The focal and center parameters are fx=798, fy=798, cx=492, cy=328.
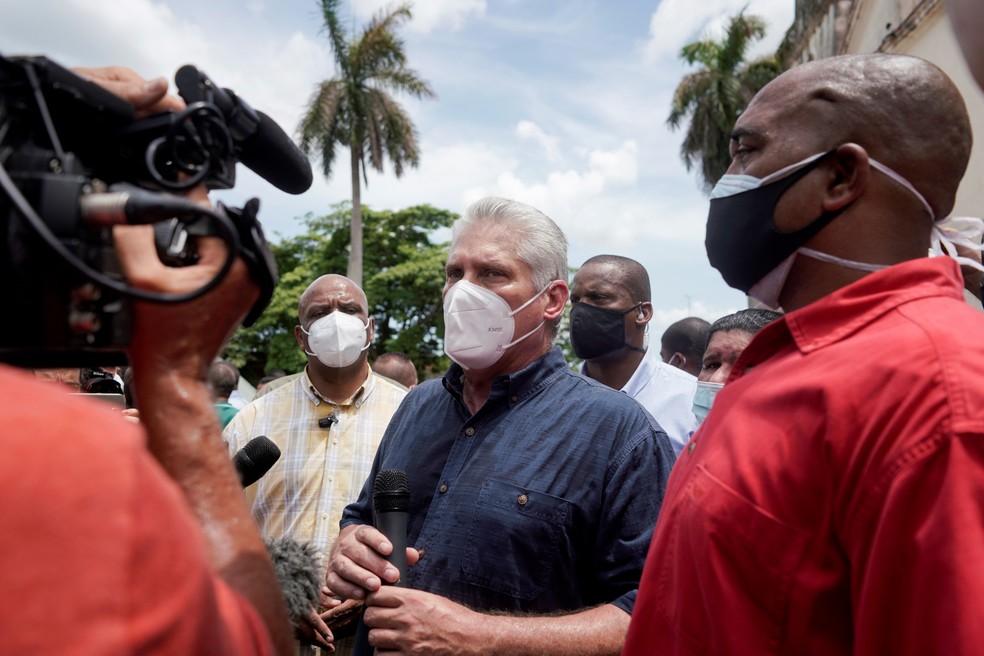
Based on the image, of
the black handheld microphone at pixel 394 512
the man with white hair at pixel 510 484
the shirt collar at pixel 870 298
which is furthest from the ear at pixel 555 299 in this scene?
the shirt collar at pixel 870 298

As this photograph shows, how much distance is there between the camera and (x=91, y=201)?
1.04 m

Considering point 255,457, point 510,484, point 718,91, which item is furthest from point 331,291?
point 718,91

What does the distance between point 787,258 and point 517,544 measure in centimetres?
119

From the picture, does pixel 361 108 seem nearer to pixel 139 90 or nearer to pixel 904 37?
pixel 904 37

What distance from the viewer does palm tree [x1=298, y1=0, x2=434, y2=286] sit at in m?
24.7

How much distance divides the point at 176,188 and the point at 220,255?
0.38ft

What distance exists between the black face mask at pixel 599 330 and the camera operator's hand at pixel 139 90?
14.6 feet

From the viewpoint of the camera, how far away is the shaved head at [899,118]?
5.99 feet

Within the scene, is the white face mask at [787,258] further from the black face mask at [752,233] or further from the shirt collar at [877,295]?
the shirt collar at [877,295]

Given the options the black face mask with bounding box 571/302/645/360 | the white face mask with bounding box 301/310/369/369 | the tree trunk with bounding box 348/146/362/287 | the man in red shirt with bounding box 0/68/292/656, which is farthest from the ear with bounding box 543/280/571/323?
the tree trunk with bounding box 348/146/362/287

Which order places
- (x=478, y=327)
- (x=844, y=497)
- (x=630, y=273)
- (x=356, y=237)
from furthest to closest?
(x=356, y=237)
(x=630, y=273)
(x=478, y=327)
(x=844, y=497)

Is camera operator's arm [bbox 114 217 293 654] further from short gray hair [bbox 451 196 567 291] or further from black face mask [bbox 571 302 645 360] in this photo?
black face mask [bbox 571 302 645 360]

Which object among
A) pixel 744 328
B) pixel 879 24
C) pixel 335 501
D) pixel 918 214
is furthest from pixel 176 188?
pixel 879 24

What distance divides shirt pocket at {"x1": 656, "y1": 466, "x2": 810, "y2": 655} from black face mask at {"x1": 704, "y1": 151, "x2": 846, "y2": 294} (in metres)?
0.62
